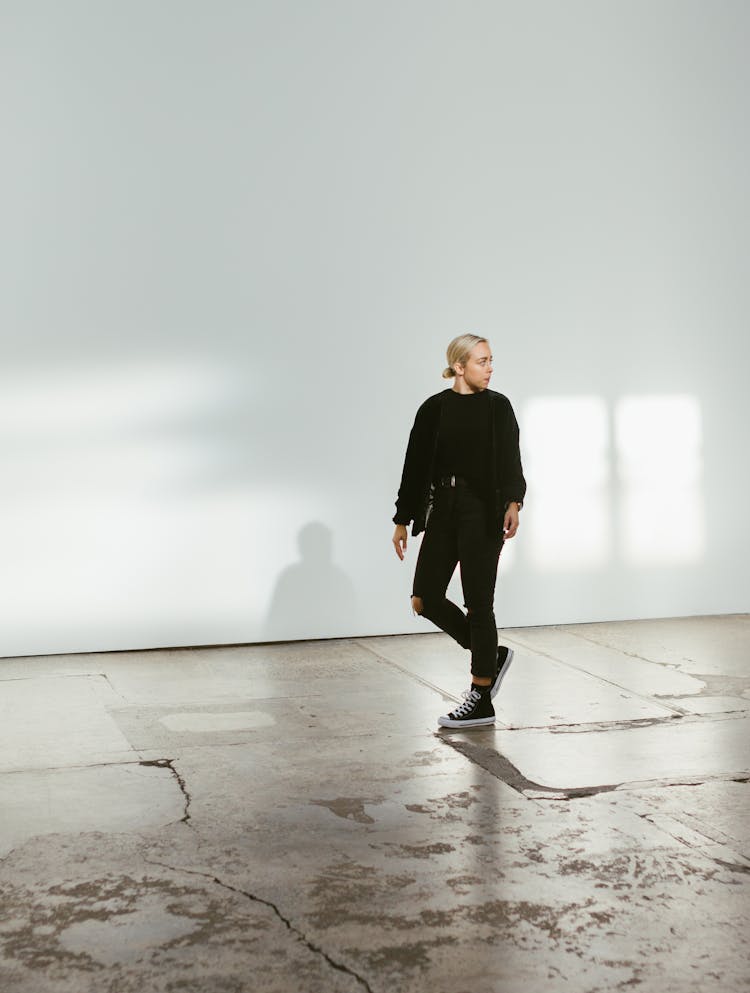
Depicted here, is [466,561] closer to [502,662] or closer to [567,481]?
[502,662]

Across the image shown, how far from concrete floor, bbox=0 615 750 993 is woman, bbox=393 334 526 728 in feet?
1.23

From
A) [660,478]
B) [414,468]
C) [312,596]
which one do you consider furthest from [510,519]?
→ [660,478]

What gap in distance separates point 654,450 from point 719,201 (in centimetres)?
160

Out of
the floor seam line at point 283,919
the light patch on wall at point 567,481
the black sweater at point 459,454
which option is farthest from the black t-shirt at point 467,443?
the light patch on wall at point 567,481

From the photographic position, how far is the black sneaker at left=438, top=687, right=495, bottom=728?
16.2ft

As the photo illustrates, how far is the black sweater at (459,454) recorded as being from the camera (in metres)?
4.82

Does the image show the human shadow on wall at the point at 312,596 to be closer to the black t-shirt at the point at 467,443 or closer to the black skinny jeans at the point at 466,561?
the black skinny jeans at the point at 466,561

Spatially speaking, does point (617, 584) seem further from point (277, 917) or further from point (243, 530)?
point (277, 917)

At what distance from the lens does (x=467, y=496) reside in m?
4.83

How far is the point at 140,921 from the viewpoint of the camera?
300 centimetres

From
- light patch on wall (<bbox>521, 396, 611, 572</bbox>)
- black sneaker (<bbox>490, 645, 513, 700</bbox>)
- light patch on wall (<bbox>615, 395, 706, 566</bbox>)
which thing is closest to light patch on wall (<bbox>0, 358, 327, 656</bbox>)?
light patch on wall (<bbox>521, 396, 611, 572</bbox>)

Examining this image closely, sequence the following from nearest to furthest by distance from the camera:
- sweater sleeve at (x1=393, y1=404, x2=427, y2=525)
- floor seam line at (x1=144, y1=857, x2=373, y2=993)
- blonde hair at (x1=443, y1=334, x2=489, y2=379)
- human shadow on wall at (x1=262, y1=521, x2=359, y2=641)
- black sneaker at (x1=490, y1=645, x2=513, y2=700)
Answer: floor seam line at (x1=144, y1=857, x2=373, y2=993) → blonde hair at (x1=443, y1=334, x2=489, y2=379) → sweater sleeve at (x1=393, y1=404, x2=427, y2=525) → black sneaker at (x1=490, y1=645, x2=513, y2=700) → human shadow on wall at (x1=262, y1=521, x2=359, y2=641)

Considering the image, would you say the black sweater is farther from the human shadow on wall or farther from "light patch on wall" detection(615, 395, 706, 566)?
"light patch on wall" detection(615, 395, 706, 566)

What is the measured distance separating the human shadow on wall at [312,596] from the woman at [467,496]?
231cm
